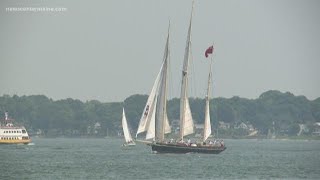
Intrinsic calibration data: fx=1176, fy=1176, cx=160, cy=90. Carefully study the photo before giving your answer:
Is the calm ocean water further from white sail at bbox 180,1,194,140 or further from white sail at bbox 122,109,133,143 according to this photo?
white sail at bbox 122,109,133,143

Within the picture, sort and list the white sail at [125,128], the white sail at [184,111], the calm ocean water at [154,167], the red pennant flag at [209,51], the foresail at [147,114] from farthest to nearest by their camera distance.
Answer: the white sail at [125,128] < the red pennant flag at [209,51] < the white sail at [184,111] < the foresail at [147,114] < the calm ocean water at [154,167]

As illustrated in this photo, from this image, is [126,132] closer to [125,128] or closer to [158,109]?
[125,128]

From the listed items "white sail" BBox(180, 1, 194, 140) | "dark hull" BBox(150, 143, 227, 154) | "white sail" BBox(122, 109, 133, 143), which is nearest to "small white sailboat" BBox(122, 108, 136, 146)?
"white sail" BBox(122, 109, 133, 143)

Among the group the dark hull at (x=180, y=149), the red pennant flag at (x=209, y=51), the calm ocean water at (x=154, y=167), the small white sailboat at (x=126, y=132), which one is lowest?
the calm ocean water at (x=154, y=167)

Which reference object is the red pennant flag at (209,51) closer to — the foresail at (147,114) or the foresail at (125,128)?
the foresail at (147,114)

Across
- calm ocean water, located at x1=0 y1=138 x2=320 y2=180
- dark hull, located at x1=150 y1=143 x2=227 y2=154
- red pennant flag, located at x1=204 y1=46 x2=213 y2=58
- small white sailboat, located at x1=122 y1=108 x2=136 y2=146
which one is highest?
red pennant flag, located at x1=204 y1=46 x2=213 y2=58

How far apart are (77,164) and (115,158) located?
17617 millimetres

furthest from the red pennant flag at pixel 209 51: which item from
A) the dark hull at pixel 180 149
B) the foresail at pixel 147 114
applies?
the dark hull at pixel 180 149

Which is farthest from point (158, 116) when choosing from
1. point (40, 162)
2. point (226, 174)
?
point (226, 174)

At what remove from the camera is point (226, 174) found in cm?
11519

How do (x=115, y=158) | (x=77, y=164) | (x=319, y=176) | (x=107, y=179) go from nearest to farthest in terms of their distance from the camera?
(x=107, y=179), (x=319, y=176), (x=77, y=164), (x=115, y=158)

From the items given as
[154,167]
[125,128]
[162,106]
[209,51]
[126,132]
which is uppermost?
[209,51]

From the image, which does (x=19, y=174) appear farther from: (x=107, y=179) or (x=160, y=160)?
(x=160, y=160)

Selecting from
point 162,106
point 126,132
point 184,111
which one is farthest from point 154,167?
point 126,132
